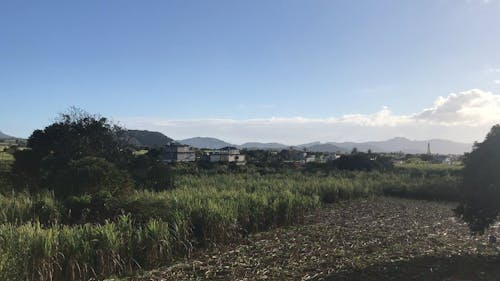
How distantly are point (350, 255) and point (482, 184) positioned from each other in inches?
149

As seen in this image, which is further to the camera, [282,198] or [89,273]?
[282,198]

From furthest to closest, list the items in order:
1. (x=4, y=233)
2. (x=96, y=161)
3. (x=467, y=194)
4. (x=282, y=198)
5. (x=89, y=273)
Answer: (x=96, y=161) → (x=282, y=198) → (x=467, y=194) → (x=89, y=273) → (x=4, y=233)

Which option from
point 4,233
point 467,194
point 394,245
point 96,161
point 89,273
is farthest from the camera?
point 96,161

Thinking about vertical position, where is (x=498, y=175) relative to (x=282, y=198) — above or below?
above

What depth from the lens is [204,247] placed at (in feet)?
44.4

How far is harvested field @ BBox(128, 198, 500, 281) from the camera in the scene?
10.1 metres

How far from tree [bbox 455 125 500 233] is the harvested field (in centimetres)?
91

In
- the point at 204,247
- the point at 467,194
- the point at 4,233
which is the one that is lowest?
the point at 204,247

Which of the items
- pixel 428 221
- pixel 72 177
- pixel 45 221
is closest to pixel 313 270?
pixel 45 221

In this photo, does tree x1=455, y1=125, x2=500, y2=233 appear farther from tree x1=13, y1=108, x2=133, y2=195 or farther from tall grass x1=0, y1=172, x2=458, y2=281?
tree x1=13, y1=108, x2=133, y2=195

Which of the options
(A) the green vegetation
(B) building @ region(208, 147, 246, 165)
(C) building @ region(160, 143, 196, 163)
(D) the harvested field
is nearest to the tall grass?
(A) the green vegetation

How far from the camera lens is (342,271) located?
34.0ft

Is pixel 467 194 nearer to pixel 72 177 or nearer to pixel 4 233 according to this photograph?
pixel 4 233

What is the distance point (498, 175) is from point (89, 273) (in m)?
9.75
